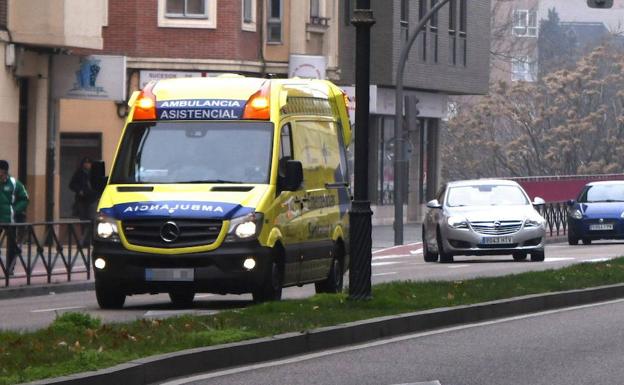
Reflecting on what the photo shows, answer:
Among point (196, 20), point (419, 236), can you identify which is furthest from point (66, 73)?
point (419, 236)

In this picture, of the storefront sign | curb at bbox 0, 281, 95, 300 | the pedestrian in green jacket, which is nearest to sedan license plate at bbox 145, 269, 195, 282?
curb at bbox 0, 281, 95, 300

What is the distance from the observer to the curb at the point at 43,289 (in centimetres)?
2464

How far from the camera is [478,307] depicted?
1836 centimetres

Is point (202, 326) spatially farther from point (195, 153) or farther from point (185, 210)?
point (195, 153)

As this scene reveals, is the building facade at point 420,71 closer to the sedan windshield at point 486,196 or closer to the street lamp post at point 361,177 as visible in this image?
the sedan windshield at point 486,196

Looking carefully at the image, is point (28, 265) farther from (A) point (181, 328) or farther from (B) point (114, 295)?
(A) point (181, 328)

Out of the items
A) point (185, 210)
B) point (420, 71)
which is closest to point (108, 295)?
point (185, 210)

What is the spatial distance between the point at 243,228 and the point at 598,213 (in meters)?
25.0

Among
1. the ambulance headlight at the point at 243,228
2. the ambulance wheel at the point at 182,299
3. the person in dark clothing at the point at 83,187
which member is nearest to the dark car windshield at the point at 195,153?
the ambulance headlight at the point at 243,228

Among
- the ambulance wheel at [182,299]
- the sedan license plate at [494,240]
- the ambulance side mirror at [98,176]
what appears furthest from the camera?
the sedan license plate at [494,240]

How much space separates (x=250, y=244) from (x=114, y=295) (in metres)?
1.78

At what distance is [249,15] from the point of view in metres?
45.8

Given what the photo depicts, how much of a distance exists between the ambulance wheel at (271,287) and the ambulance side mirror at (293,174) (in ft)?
2.68

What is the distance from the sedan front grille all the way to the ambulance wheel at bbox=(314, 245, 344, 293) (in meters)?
9.80
